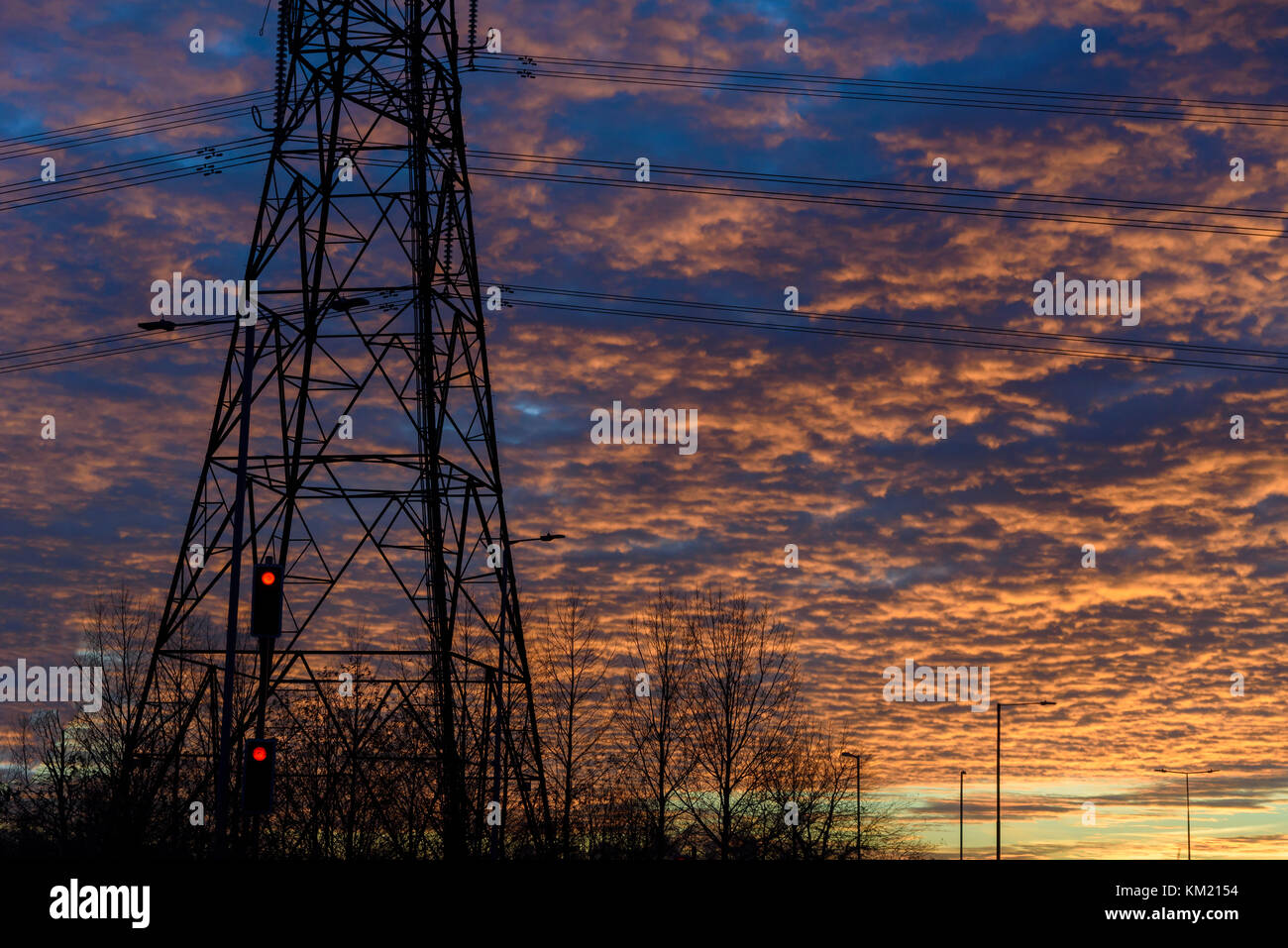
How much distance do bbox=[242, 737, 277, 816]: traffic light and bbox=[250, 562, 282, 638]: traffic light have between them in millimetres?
1772

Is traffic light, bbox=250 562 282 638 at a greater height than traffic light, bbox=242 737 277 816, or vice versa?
traffic light, bbox=250 562 282 638

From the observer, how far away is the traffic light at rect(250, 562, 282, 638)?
73.4ft

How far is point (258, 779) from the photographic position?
2212 cm

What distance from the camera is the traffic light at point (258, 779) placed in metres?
21.9

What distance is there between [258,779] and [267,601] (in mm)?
2794

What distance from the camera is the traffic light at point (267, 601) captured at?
22.4 m

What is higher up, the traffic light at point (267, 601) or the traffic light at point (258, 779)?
the traffic light at point (267, 601)

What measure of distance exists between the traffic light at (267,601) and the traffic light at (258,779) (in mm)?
1772

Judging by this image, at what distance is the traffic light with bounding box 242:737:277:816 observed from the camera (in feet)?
71.9

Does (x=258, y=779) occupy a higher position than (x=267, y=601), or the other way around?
(x=267, y=601)
